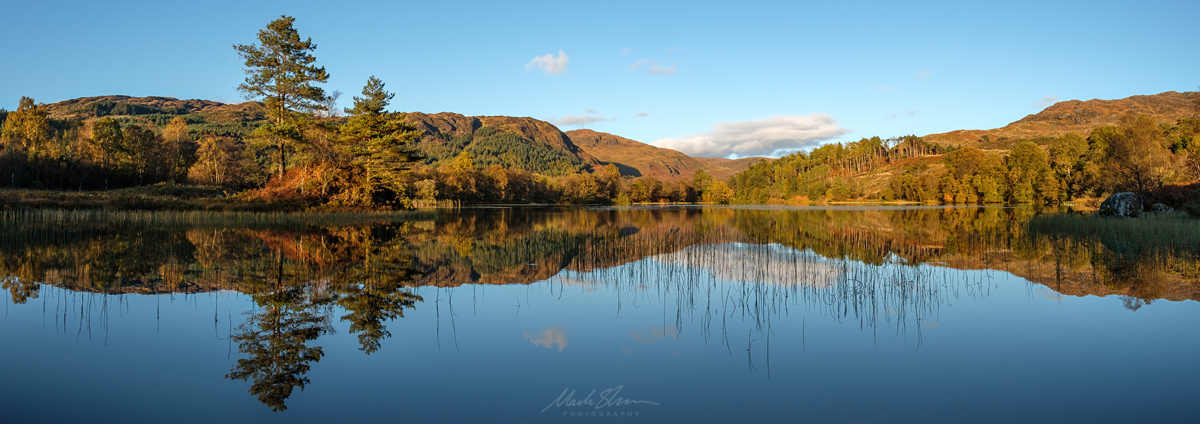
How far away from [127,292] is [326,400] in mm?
6649

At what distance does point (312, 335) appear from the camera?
5.98m

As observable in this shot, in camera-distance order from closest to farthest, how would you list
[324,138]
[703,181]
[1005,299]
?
1. [1005,299]
2. [324,138]
3. [703,181]

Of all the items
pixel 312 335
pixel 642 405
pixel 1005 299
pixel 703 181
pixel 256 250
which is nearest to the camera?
pixel 642 405

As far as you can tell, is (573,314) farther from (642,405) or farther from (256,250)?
(256,250)

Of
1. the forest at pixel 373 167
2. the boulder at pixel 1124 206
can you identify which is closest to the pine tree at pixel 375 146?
the forest at pixel 373 167

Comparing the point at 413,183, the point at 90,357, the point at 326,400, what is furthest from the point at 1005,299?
the point at 413,183

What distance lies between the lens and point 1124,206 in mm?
24469

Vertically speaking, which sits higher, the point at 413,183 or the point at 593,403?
the point at 413,183

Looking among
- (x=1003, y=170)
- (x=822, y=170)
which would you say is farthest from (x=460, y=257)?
(x=822, y=170)

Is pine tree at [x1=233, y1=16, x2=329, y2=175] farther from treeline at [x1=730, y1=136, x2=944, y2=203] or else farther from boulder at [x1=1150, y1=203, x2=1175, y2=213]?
treeline at [x1=730, y1=136, x2=944, y2=203]

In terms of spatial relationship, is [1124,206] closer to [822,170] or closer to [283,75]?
[283,75]
